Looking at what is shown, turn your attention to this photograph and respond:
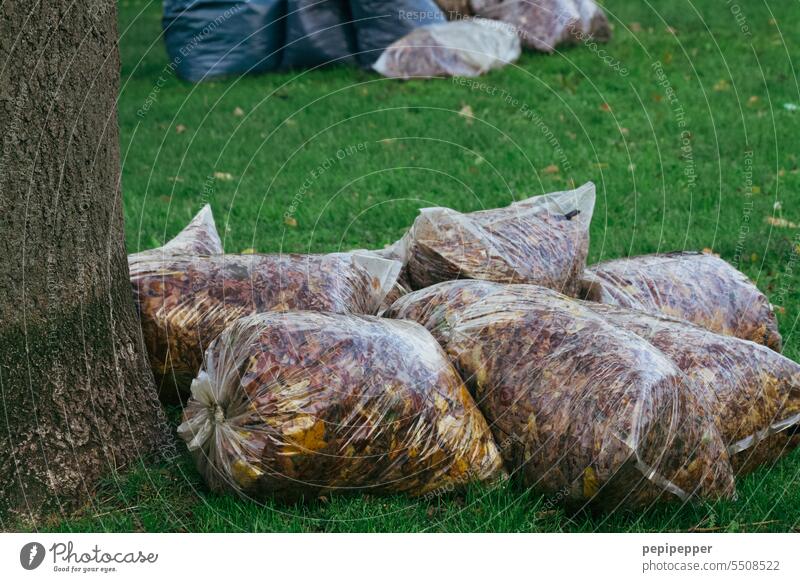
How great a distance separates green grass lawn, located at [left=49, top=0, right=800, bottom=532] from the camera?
2744 millimetres

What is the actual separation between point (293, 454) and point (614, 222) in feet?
11.0

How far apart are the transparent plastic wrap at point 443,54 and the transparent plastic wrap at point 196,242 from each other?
4.32 meters

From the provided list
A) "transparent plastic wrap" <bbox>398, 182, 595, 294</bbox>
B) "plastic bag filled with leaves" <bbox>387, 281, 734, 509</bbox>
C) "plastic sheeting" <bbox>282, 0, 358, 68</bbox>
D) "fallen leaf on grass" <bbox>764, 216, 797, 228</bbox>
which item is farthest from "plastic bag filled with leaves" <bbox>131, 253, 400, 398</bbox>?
"plastic sheeting" <bbox>282, 0, 358, 68</bbox>

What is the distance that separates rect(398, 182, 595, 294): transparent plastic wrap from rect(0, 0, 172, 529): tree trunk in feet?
3.63

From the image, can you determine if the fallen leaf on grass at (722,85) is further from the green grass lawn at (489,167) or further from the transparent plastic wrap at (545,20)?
the transparent plastic wrap at (545,20)

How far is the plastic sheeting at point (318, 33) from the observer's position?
27.6ft

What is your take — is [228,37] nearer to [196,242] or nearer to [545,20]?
[545,20]

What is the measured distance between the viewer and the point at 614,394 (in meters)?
2.61

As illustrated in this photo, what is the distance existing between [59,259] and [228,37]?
6.14 metres

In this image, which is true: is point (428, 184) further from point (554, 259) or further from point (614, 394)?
point (614, 394)

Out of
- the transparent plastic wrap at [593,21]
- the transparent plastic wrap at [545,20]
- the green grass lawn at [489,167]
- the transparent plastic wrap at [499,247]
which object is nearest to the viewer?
the green grass lawn at [489,167]

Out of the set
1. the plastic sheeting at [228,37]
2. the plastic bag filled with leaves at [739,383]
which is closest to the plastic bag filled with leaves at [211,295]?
the plastic bag filled with leaves at [739,383]

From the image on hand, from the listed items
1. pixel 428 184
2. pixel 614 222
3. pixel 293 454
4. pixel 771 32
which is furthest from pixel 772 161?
pixel 293 454

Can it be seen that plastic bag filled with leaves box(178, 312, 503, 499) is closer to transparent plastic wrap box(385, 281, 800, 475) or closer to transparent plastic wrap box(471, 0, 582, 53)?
transparent plastic wrap box(385, 281, 800, 475)
